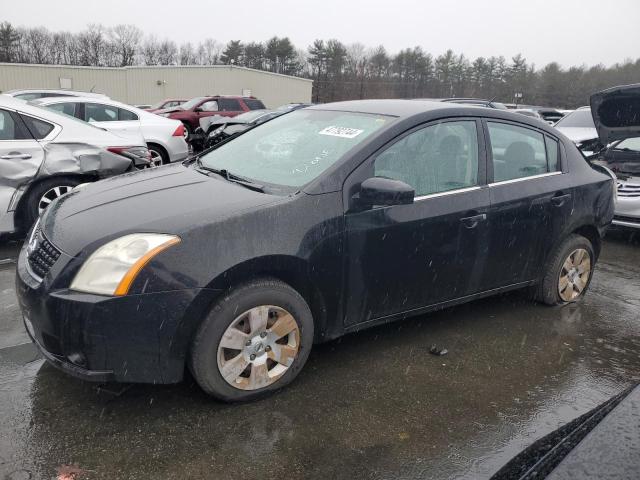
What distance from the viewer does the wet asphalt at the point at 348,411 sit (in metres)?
2.33

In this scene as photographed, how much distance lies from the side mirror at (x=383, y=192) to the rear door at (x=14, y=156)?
381 cm

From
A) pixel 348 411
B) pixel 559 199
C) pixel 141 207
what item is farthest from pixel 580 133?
pixel 141 207

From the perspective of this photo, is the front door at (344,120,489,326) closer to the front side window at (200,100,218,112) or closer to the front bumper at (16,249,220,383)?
the front bumper at (16,249,220,383)

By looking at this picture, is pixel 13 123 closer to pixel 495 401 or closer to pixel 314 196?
pixel 314 196

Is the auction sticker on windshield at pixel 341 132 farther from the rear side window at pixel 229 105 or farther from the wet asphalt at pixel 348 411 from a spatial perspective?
the rear side window at pixel 229 105

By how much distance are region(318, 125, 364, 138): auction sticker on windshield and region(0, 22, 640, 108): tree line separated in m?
57.5

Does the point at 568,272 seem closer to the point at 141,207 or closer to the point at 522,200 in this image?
the point at 522,200

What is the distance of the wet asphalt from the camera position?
7.63ft

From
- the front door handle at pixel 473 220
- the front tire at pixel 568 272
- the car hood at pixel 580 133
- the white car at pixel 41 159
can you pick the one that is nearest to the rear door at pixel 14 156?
the white car at pixel 41 159

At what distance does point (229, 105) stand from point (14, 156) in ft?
47.9

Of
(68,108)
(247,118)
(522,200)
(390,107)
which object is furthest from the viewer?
(247,118)

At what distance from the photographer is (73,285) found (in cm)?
239

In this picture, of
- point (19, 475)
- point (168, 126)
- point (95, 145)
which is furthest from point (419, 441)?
point (168, 126)

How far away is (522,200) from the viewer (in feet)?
12.1
